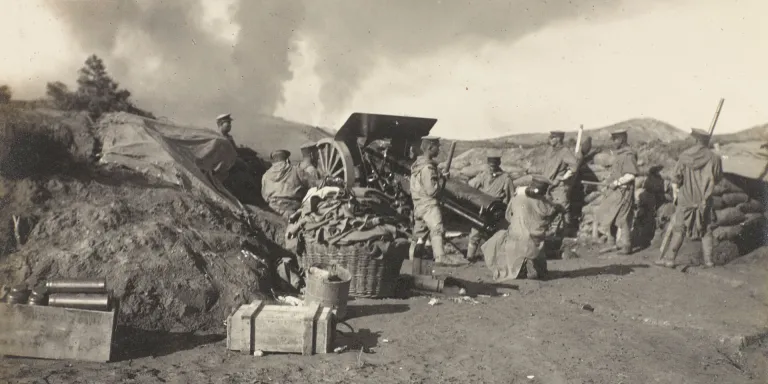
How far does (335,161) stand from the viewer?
435 inches

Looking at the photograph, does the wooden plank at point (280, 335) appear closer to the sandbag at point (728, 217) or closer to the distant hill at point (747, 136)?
the sandbag at point (728, 217)

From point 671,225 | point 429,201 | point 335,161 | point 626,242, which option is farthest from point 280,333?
point 626,242

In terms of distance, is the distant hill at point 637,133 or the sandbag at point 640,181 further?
the distant hill at point 637,133

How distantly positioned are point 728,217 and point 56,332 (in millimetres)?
10338

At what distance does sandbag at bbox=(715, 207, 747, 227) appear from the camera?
9.80 metres

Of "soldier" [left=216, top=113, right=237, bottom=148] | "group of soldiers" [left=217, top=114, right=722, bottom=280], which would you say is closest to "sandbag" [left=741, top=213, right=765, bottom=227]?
"group of soldiers" [left=217, top=114, right=722, bottom=280]

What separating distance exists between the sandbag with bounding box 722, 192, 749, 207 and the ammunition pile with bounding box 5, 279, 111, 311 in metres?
10.1

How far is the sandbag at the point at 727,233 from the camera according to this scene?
961 centimetres

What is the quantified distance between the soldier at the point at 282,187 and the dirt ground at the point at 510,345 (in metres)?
3.24

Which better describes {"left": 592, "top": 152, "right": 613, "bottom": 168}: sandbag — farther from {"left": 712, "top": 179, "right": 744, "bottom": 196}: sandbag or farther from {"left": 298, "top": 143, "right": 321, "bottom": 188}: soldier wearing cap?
{"left": 298, "top": 143, "right": 321, "bottom": 188}: soldier wearing cap

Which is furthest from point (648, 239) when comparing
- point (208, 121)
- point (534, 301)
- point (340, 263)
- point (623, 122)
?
point (208, 121)

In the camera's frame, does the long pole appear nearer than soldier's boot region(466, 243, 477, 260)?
Yes

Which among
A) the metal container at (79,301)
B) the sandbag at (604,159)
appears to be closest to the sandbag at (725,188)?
the sandbag at (604,159)

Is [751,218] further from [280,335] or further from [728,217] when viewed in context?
[280,335]
